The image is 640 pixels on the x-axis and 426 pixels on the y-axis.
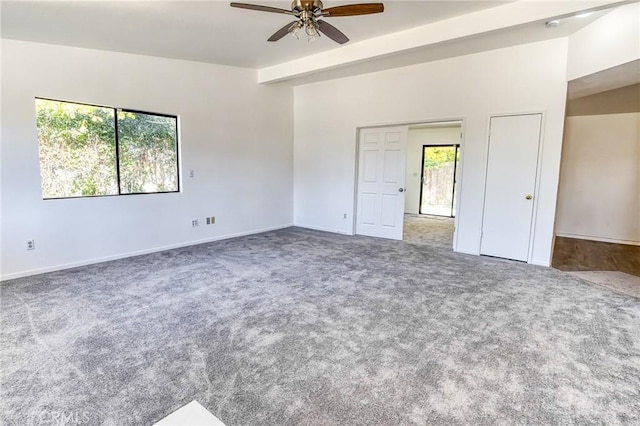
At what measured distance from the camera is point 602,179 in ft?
19.6

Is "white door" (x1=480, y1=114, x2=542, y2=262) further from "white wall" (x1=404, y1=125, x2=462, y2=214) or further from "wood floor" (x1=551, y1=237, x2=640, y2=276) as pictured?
"white wall" (x1=404, y1=125, x2=462, y2=214)

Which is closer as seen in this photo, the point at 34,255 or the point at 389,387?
the point at 389,387

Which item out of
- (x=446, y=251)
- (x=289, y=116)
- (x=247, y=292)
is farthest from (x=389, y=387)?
(x=289, y=116)

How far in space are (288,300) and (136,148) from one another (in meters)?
3.40

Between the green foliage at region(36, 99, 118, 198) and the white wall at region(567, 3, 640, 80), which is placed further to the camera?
the green foliage at region(36, 99, 118, 198)

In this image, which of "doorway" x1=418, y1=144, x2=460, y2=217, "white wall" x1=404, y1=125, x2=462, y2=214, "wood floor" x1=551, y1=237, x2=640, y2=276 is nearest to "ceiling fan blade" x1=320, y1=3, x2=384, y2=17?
"wood floor" x1=551, y1=237, x2=640, y2=276

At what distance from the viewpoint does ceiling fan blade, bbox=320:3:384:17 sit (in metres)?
2.78

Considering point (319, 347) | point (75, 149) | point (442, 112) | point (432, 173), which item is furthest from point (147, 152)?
point (432, 173)

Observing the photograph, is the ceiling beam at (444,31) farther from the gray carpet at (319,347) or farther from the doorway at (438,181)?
the doorway at (438,181)

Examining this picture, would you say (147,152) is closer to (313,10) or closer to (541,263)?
(313,10)

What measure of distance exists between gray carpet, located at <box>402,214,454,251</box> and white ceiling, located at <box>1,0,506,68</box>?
11.4 ft

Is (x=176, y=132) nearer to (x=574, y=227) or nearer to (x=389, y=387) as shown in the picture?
(x=389, y=387)

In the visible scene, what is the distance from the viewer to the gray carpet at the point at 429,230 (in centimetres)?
588

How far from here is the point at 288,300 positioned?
10.7 ft
